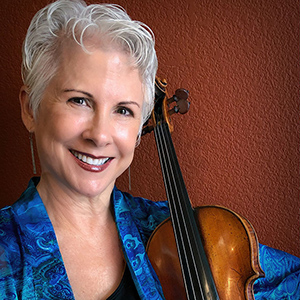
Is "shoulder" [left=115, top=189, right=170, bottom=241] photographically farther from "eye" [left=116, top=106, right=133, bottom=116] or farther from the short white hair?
the short white hair

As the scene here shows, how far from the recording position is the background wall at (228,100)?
129cm

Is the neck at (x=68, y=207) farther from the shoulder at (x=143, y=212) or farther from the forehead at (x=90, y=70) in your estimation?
the forehead at (x=90, y=70)

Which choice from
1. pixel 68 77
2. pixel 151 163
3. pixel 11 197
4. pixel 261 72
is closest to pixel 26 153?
pixel 11 197

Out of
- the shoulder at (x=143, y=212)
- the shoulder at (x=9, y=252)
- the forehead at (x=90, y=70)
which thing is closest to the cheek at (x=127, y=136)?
the forehead at (x=90, y=70)

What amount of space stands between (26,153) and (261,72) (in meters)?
0.97

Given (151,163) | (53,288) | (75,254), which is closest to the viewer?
(53,288)

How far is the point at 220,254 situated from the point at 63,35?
725mm

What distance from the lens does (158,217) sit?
3.82 feet

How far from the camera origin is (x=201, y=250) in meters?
0.93

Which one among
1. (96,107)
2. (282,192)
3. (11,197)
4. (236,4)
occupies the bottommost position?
(11,197)

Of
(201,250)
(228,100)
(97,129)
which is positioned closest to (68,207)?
(97,129)

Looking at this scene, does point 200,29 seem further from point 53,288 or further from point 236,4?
point 53,288

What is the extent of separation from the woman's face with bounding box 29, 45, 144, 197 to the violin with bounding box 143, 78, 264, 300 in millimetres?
226

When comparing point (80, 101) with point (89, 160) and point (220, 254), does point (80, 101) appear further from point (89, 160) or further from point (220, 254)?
point (220, 254)
